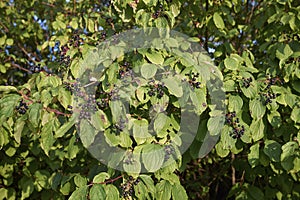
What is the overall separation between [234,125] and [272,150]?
24 cm

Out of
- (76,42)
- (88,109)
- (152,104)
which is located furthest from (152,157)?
(76,42)

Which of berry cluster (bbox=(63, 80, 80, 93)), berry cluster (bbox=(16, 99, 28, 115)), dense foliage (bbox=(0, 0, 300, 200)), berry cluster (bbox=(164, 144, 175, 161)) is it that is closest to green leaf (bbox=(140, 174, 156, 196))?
dense foliage (bbox=(0, 0, 300, 200))

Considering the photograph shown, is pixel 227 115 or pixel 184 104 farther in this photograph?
pixel 227 115

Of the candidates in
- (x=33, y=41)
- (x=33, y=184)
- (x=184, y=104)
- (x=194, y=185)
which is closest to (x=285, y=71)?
(x=184, y=104)

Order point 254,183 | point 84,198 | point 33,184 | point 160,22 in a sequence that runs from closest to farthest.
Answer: point 84,198, point 160,22, point 33,184, point 254,183

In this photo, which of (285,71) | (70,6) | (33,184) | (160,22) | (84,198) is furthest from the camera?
(70,6)

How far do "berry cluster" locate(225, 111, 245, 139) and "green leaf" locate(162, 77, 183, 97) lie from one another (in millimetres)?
298

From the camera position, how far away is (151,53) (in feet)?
5.40

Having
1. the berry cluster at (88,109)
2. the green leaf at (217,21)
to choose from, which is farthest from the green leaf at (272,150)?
the berry cluster at (88,109)

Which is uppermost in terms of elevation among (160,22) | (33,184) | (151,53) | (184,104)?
(160,22)

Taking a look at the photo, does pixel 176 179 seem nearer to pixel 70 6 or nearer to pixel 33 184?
pixel 33 184

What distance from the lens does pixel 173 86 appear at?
4.89 feet

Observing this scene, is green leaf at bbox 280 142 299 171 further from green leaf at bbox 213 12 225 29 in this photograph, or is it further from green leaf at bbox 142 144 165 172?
green leaf at bbox 213 12 225 29

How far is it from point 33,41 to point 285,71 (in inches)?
92.2
